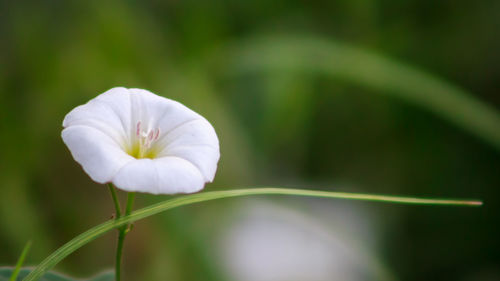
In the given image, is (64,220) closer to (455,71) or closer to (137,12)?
(137,12)

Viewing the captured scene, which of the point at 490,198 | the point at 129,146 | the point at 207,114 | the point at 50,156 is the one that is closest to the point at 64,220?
the point at 50,156

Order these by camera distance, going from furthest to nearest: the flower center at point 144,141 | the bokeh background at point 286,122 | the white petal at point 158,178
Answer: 1. the bokeh background at point 286,122
2. the flower center at point 144,141
3. the white petal at point 158,178

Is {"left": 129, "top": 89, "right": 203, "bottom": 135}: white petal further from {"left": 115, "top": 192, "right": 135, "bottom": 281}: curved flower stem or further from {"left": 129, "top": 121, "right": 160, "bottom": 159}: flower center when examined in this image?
{"left": 115, "top": 192, "right": 135, "bottom": 281}: curved flower stem

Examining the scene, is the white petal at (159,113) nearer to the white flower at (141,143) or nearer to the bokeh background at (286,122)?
the white flower at (141,143)

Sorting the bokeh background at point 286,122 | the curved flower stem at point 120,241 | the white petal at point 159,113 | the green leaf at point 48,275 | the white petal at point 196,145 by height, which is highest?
the bokeh background at point 286,122

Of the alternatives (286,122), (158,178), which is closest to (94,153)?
(158,178)

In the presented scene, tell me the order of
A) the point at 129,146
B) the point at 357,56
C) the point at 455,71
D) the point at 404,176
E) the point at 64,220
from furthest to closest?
the point at 455,71
the point at 404,176
the point at 357,56
the point at 64,220
the point at 129,146

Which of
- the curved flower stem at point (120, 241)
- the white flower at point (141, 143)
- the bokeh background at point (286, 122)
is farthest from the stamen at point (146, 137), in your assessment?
the bokeh background at point (286, 122)

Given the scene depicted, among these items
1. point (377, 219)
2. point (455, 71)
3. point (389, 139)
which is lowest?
point (377, 219)
